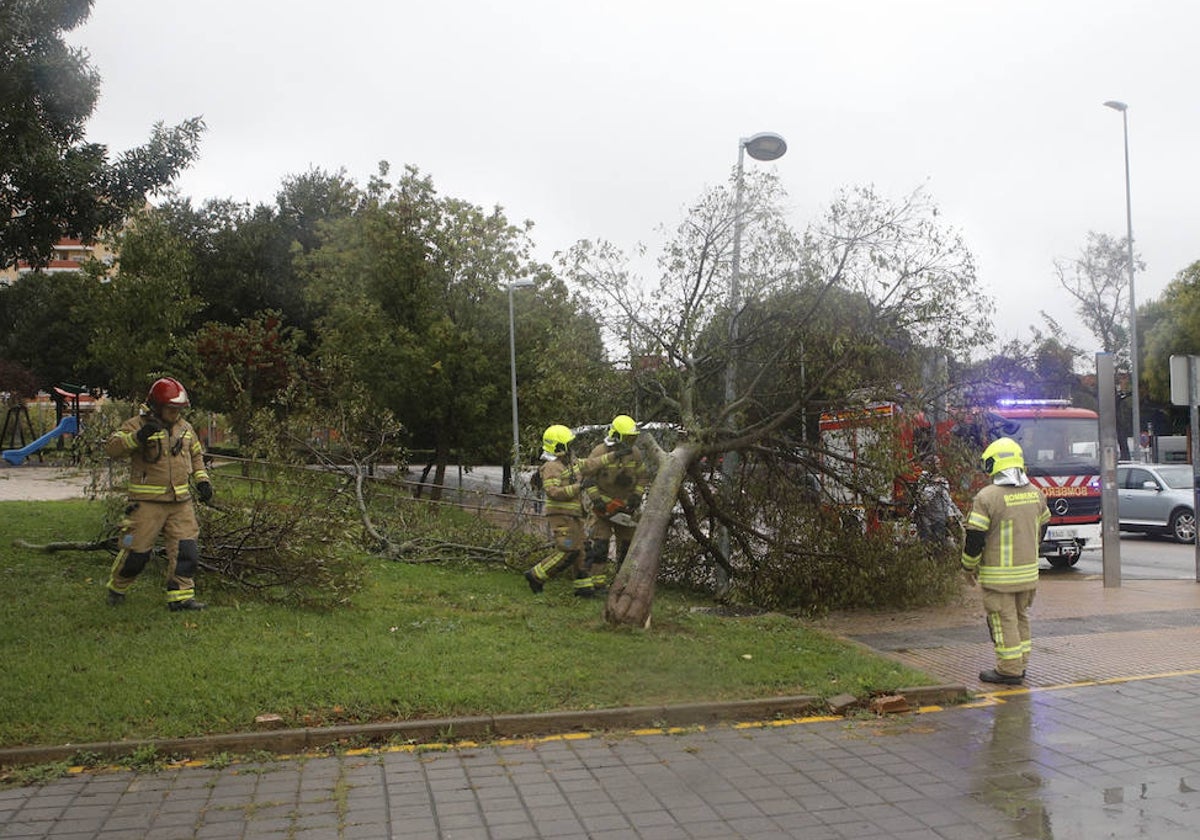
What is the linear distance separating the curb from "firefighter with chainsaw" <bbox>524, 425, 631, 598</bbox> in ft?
11.4

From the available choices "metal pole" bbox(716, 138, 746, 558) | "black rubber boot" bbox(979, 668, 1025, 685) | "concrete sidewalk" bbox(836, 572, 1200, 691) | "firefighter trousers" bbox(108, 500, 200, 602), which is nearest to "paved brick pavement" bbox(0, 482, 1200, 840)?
"black rubber boot" bbox(979, 668, 1025, 685)

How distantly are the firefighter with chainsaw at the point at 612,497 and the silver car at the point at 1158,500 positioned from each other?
1251cm

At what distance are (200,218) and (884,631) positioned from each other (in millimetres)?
32250

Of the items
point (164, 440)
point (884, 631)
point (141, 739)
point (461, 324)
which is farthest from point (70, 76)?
point (461, 324)

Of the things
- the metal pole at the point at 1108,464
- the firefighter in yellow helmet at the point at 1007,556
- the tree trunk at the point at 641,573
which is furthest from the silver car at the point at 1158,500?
the tree trunk at the point at 641,573

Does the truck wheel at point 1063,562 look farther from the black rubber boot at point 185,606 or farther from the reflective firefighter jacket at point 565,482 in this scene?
the black rubber boot at point 185,606

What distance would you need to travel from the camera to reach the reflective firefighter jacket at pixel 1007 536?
6.72 m

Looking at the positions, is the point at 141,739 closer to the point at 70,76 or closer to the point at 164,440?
the point at 164,440

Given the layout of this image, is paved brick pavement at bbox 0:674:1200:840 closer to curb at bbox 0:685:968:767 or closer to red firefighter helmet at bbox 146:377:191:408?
curb at bbox 0:685:968:767

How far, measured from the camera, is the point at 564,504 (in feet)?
31.0

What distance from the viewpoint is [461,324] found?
818 inches

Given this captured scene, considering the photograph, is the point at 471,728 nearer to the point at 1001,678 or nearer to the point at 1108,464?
the point at 1001,678

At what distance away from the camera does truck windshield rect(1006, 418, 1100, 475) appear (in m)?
13.9

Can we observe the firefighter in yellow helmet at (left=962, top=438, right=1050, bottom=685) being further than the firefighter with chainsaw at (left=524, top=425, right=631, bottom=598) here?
No
